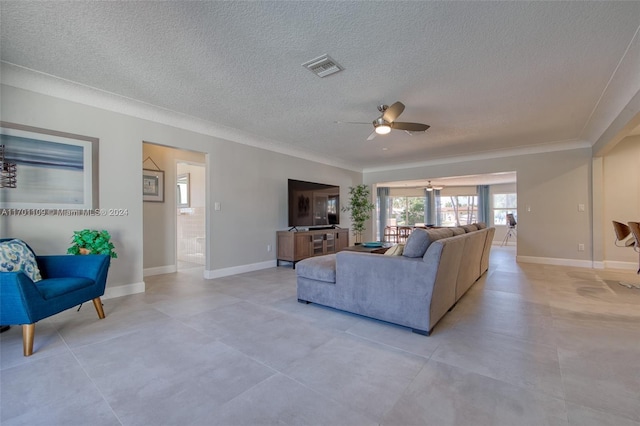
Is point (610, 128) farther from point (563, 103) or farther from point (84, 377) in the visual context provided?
point (84, 377)

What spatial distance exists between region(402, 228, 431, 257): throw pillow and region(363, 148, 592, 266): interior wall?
478 cm

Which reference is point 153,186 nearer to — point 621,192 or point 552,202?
point 552,202

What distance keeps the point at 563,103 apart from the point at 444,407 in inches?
156

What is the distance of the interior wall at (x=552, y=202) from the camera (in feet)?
17.4

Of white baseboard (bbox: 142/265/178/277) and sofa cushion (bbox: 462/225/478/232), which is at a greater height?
sofa cushion (bbox: 462/225/478/232)

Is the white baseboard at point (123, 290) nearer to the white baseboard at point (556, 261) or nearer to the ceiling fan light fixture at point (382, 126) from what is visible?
the ceiling fan light fixture at point (382, 126)

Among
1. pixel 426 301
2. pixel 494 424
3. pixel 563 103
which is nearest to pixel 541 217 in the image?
pixel 563 103

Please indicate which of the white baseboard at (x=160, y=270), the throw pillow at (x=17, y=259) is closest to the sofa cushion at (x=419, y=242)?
the throw pillow at (x=17, y=259)

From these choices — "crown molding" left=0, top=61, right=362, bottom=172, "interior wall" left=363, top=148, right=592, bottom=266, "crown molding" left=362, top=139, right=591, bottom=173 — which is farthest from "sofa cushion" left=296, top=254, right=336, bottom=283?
"interior wall" left=363, top=148, right=592, bottom=266

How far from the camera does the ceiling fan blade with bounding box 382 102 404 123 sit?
3069mm

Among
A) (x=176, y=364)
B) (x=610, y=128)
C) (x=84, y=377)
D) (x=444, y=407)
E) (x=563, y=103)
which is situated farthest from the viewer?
(x=610, y=128)

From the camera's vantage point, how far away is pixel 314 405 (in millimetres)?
1466

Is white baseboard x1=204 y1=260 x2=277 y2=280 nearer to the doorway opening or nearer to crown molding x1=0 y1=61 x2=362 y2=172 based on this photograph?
the doorway opening

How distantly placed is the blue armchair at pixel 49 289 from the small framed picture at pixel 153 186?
2309mm
